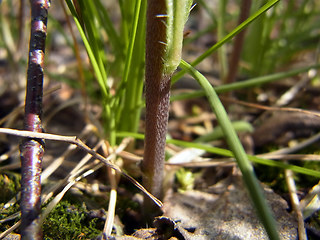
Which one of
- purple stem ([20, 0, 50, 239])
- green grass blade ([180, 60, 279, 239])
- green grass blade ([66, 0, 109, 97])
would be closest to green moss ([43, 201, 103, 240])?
purple stem ([20, 0, 50, 239])

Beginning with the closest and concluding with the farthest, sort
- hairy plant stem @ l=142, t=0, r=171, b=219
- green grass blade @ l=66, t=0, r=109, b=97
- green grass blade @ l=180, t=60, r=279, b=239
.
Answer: green grass blade @ l=180, t=60, r=279, b=239, hairy plant stem @ l=142, t=0, r=171, b=219, green grass blade @ l=66, t=0, r=109, b=97

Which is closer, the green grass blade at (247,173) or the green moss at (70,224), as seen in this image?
the green grass blade at (247,173)

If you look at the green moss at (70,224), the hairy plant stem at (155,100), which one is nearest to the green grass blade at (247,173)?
the hairy plant stem at (155,100)

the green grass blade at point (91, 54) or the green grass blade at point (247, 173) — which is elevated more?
the green grass blade at point (91, 54)

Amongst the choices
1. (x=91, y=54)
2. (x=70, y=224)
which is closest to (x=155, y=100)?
(x=91, y=54)

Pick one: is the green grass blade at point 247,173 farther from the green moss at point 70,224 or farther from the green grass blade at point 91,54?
the green moss at point 70,224

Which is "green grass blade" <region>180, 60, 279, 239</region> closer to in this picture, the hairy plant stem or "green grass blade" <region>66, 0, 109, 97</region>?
the hairy plant stem

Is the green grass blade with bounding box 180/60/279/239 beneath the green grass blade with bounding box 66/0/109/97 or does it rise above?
beneath
